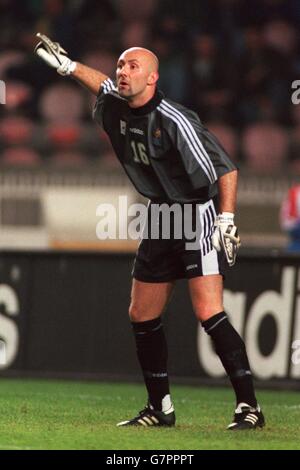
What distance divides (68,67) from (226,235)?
1388mm

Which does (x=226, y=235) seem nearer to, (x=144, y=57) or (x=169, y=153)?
(x=169, y=153)

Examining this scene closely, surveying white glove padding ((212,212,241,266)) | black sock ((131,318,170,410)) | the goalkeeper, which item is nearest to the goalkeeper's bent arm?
the goalkeeper

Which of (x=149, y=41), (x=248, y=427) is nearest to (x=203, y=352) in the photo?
(x=248, y=427)

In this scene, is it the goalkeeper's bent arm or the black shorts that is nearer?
the black shorts

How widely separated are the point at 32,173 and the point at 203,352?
5.52 metres

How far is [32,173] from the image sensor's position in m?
16.5

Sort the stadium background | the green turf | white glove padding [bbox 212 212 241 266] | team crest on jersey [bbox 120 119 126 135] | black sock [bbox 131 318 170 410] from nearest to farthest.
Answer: the green turf < white glove padding [bbox 212 212 241 266] < team crest on jersey [bbox 120 119 126 135] < black sock [bbox 131 318 170 410] < the stadium background

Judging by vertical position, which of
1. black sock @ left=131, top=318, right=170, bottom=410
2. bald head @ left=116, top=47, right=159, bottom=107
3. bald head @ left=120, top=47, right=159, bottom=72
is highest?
bald head @ left=120, top=47, right=159, bottom=72

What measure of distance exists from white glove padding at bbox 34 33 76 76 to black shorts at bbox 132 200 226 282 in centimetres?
95

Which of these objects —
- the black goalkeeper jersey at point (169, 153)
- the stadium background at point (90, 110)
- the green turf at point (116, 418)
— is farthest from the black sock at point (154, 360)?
the stadium background at point (90, 110)

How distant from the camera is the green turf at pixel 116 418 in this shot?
23.8ft

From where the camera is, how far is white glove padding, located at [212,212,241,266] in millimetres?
7699

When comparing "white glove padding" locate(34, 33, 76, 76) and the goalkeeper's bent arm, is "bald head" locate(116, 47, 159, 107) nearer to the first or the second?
the goalkeeper's bent arm
